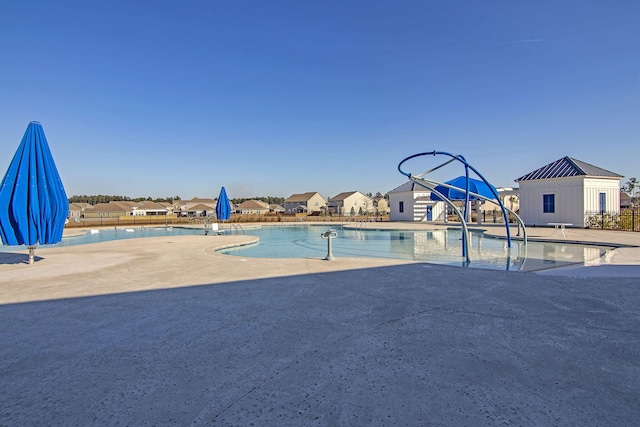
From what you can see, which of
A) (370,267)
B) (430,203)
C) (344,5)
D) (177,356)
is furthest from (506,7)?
(430,203)

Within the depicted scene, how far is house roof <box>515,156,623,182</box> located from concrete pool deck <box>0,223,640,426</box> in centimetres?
1577

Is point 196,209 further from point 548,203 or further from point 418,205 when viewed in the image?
point 548,203

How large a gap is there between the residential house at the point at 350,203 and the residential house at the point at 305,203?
3.66 metres

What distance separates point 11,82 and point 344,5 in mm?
12524

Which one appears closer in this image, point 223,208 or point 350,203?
point 223,208

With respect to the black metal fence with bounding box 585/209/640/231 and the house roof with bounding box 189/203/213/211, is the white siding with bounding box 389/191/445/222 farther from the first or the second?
the house roof with bounding box 189/203/213/211

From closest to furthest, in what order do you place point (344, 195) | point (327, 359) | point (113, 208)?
point (327, 359) < point (344, 195) < point (113, 208)

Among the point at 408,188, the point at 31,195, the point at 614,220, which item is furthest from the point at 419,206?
the point at 31,195

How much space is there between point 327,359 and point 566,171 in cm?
2149

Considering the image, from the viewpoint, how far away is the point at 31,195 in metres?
7.57

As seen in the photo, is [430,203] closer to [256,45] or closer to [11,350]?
[256,45]

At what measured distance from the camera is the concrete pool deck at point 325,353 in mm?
2055

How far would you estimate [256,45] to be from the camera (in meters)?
15.3

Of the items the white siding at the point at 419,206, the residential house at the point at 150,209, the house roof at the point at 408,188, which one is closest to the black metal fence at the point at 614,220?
the white siding at the point at 419,206
